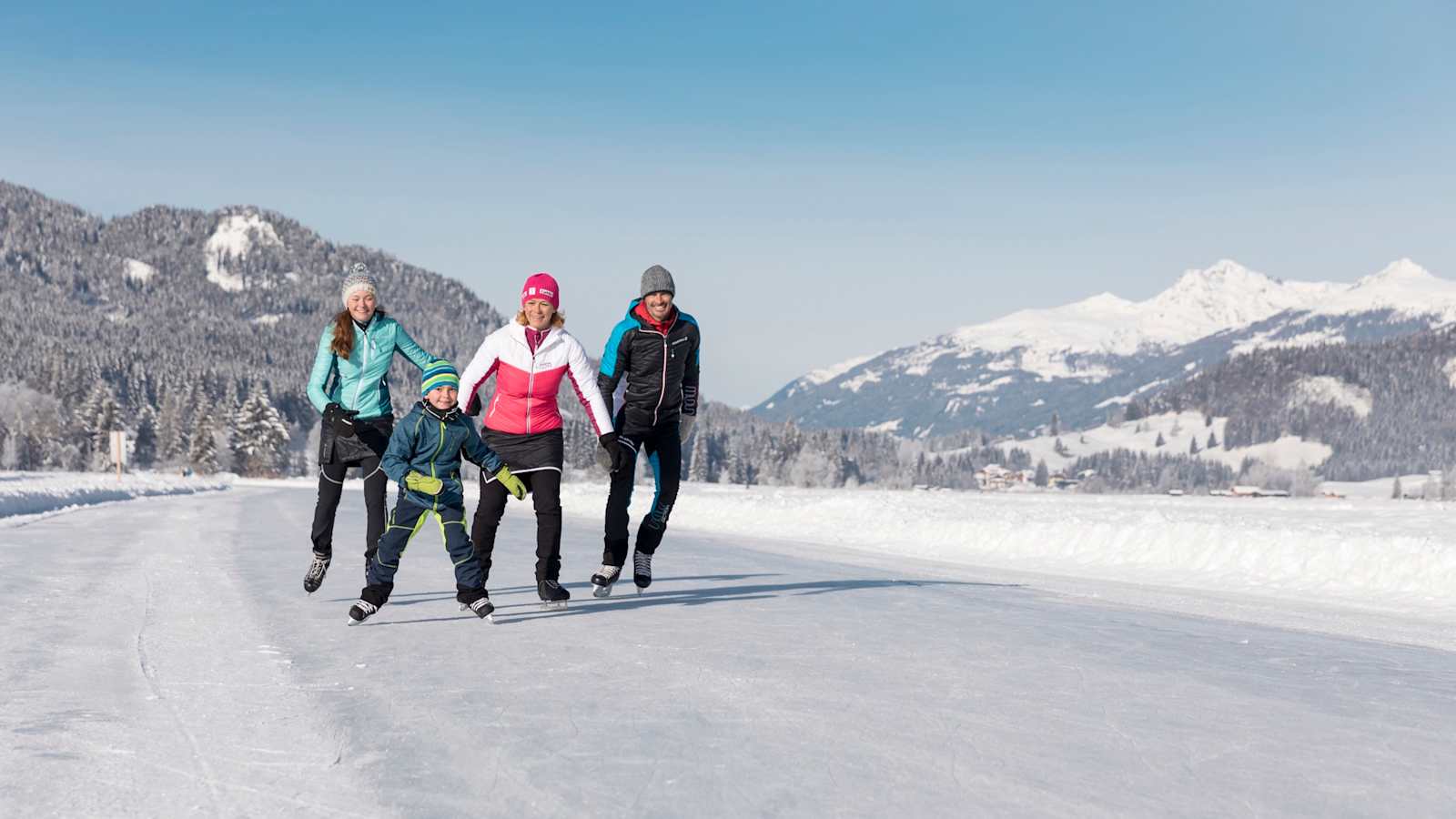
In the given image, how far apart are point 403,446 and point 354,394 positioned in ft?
4.54

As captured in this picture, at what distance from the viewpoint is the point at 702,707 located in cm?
465

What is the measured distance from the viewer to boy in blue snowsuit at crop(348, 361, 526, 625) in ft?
24.2

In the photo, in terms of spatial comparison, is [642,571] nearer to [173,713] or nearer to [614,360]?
[614,360]

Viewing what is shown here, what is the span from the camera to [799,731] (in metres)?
4.21

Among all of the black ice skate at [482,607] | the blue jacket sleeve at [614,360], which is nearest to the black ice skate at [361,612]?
the black ice skate at [482,607]

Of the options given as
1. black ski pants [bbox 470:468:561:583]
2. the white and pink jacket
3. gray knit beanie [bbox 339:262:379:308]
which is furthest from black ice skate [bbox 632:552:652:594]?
gray knit beanie [bbox 339:262:379:308]

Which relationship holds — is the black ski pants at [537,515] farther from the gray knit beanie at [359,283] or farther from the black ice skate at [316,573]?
the gray knit beanie at [359,283]

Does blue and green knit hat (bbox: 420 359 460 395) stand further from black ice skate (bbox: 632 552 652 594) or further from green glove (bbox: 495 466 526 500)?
black ice skate (bbox: 632 552 652 594)

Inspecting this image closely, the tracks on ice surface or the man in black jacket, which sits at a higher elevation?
the man in black jacket

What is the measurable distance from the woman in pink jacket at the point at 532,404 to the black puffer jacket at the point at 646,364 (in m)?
0.70

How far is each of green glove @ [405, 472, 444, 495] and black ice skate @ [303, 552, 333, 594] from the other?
5.66ft

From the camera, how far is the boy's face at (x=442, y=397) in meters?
7.36

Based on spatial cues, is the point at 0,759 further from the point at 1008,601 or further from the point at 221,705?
the point at 1008,601

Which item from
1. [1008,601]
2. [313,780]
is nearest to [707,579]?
[1008,601]
